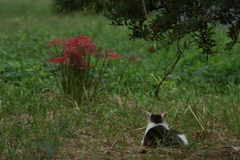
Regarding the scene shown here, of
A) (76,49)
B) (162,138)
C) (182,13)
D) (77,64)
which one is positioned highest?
(182,13)

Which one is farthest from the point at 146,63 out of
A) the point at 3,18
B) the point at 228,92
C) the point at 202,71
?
the point at 3,18

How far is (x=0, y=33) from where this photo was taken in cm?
990

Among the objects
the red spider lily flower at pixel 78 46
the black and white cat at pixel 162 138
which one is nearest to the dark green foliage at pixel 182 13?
the black and white cat at pixel 162 138

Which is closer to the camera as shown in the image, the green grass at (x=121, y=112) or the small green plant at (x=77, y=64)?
the green grass at (x=121, y=112)

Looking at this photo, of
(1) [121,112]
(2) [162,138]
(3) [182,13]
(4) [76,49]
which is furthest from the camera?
(4) [76,49]

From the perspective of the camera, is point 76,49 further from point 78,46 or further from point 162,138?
point 162,138

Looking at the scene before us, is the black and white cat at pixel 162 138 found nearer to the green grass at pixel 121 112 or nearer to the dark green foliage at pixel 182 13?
the green grass at pixel 121 112

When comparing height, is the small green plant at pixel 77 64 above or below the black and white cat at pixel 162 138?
above

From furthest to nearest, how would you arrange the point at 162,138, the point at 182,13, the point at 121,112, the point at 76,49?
the point at 76,49
the point at 121,112
the point at 162,138
the point at 182,13

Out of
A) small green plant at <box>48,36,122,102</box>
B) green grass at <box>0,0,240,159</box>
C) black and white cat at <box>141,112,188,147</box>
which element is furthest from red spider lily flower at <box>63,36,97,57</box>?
black and white cat at <box>141,112,188,147</box>

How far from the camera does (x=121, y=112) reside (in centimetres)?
444

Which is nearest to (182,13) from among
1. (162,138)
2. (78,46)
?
(162,138)

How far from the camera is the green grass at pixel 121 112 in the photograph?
11.3 ft

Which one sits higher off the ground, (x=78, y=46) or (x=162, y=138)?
(x=78, y=46)
